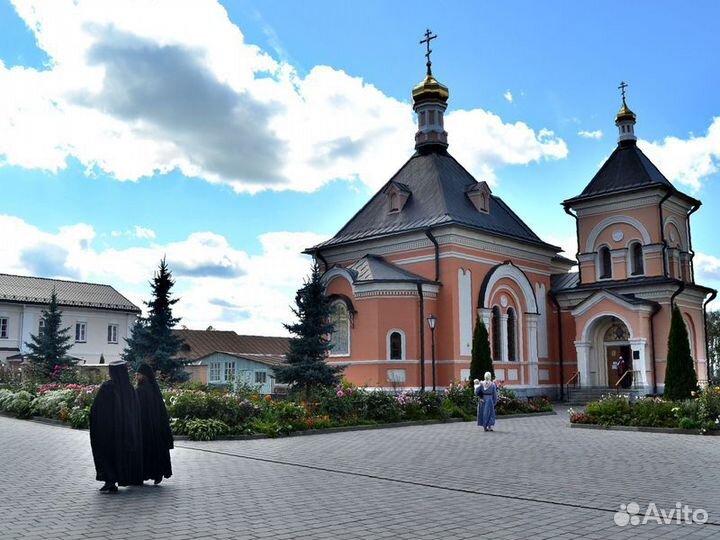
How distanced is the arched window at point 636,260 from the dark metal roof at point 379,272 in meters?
9.85

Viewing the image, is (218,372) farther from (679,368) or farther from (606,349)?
(679,368)

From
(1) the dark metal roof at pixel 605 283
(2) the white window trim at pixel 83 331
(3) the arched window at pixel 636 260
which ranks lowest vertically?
(2) the white window trim at pixel 83 331

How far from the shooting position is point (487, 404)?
56.1 ft

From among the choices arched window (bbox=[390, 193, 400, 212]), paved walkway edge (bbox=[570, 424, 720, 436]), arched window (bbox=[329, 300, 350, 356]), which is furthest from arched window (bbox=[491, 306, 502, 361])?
paved walkway edge (bbox=[570, 424, 720, 436])

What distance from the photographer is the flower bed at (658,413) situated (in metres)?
16.1

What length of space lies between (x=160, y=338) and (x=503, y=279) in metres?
13.9

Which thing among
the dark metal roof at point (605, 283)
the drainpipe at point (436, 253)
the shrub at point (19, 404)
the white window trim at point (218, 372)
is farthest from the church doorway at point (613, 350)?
the shrub at point (19, 404)

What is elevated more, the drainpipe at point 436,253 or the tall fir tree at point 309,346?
the drainpipe at point 436,253

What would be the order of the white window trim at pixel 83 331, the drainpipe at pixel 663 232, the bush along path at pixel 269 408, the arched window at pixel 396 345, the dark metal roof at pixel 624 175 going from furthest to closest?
1. the white window trim at pixel 83 331
2. the dark metal roof at pixel 624 175
3. the drainpipe at pixel 663 232
4. the arched window at pixel 396 345
5. the bush along path at pixel 269 408

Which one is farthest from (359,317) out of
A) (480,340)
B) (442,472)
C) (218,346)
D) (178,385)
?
(218,346)

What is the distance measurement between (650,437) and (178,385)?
49.1 feet

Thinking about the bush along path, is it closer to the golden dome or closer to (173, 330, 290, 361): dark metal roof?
the golden dome

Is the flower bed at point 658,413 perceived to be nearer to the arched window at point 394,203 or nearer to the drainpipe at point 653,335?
the drainpipe at point 653,335

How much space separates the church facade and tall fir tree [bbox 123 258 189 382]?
5.87 meters
